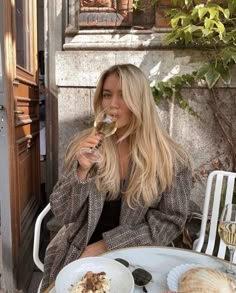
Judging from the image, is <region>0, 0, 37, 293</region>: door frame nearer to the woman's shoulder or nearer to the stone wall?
the stone wall

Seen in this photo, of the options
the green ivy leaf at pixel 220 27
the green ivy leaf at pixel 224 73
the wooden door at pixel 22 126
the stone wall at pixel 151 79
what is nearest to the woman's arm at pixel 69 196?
the wooden door at pixel 22 126

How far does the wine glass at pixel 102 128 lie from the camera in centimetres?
110

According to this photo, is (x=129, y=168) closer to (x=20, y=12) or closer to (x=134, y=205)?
(x=134, y=205)

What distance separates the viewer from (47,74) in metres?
2.22

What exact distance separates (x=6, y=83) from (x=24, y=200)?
1.00 meters

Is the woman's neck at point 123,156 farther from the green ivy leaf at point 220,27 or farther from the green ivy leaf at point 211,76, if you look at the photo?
the green ivy leaf at point 220,27

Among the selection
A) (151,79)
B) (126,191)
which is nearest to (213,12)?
(151,79)

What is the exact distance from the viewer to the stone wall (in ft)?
6.22

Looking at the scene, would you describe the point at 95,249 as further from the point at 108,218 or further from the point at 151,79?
the point at 151,79

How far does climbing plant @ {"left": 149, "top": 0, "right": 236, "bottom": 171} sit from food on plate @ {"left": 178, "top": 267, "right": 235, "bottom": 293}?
1228 mm

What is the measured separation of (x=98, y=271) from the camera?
Answer: 0.81 metres

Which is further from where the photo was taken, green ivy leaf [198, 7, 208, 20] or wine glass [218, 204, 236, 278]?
green ivy leaf [198, 7, 208, 20]

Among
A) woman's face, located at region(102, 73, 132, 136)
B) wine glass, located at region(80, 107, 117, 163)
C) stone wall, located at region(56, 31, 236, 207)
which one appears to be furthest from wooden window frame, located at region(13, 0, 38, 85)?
wine glass, located at region(80, 107, 117, 163)

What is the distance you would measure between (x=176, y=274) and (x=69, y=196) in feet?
2.06
